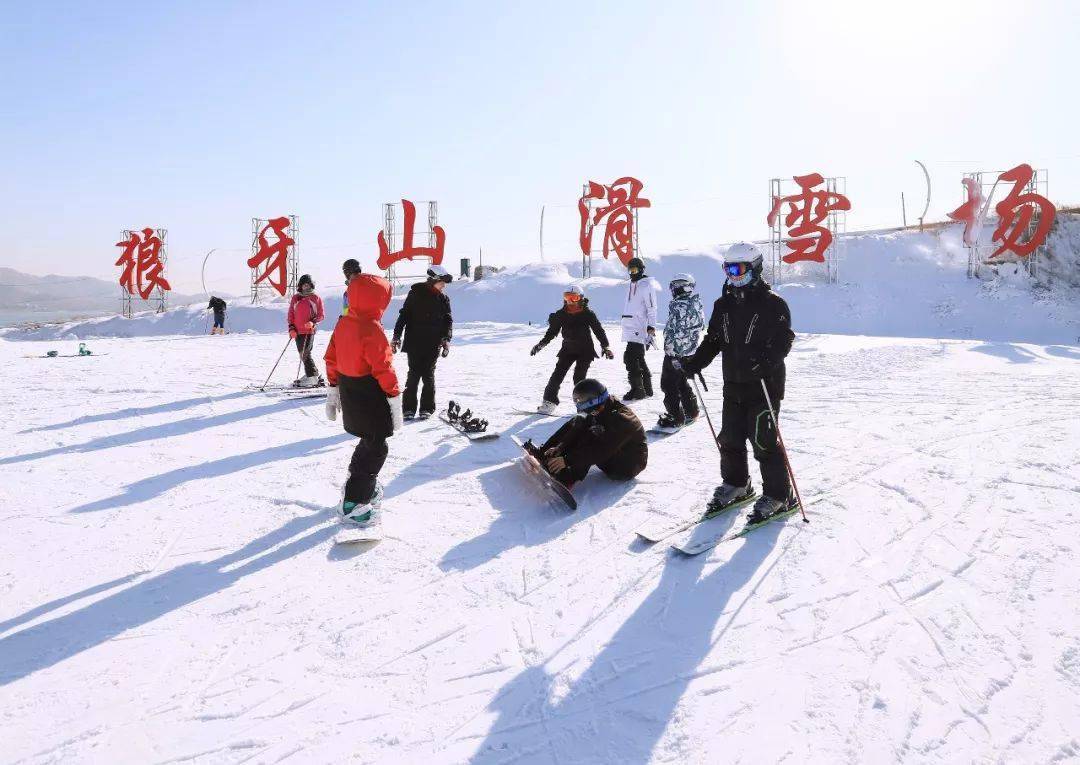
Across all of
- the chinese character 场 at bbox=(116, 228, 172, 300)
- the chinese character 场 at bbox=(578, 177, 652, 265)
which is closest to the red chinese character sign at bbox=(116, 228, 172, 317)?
the chinese character 场 at bbox=(116, 228, 172, 300)

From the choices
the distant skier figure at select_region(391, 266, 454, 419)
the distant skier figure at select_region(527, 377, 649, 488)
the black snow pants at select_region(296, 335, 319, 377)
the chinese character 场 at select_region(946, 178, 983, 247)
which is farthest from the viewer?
the chinese character 场 at select_region(946, 178, 983, 247)

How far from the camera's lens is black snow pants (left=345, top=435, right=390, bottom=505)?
174 inches

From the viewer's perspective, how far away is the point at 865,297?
84.7ft

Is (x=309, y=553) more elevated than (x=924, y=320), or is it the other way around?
(x=924, y=320)

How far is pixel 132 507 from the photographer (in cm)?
507

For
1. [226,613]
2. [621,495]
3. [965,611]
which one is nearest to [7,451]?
[226,613]

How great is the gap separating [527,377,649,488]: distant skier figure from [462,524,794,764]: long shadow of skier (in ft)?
5.38

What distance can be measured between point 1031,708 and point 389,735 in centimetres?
252

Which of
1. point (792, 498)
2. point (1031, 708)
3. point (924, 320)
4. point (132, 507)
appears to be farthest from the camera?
point (924, 320)

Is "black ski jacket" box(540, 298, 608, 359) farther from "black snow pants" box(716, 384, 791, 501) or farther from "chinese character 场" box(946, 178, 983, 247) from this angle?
"chinese character 场" box(946, 178, 983, 247)

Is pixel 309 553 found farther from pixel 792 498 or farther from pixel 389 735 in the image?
pixel 792 498

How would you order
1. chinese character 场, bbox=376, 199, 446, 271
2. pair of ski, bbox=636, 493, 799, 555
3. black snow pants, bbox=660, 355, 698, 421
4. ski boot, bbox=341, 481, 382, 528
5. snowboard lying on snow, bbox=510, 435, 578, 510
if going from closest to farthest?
1. pair of ski, bbox=636, 493, 799, 555
2. ski boot, bbox=341, 481, 382, 528
3. snowboard lying on snow, bbox=510, 435, 578, 510
4. black snow pants, bbox=660, 355, 698, 421
5. chinese character 场, bbox=376, 199, 446, 271

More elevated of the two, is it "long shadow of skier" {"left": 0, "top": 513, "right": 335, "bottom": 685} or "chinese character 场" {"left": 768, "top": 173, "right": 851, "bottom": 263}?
"chinese character 场" {"left": 768, "top": 173, "right": 851, "bottom": 263}

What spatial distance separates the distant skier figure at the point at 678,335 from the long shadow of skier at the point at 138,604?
415 cm
